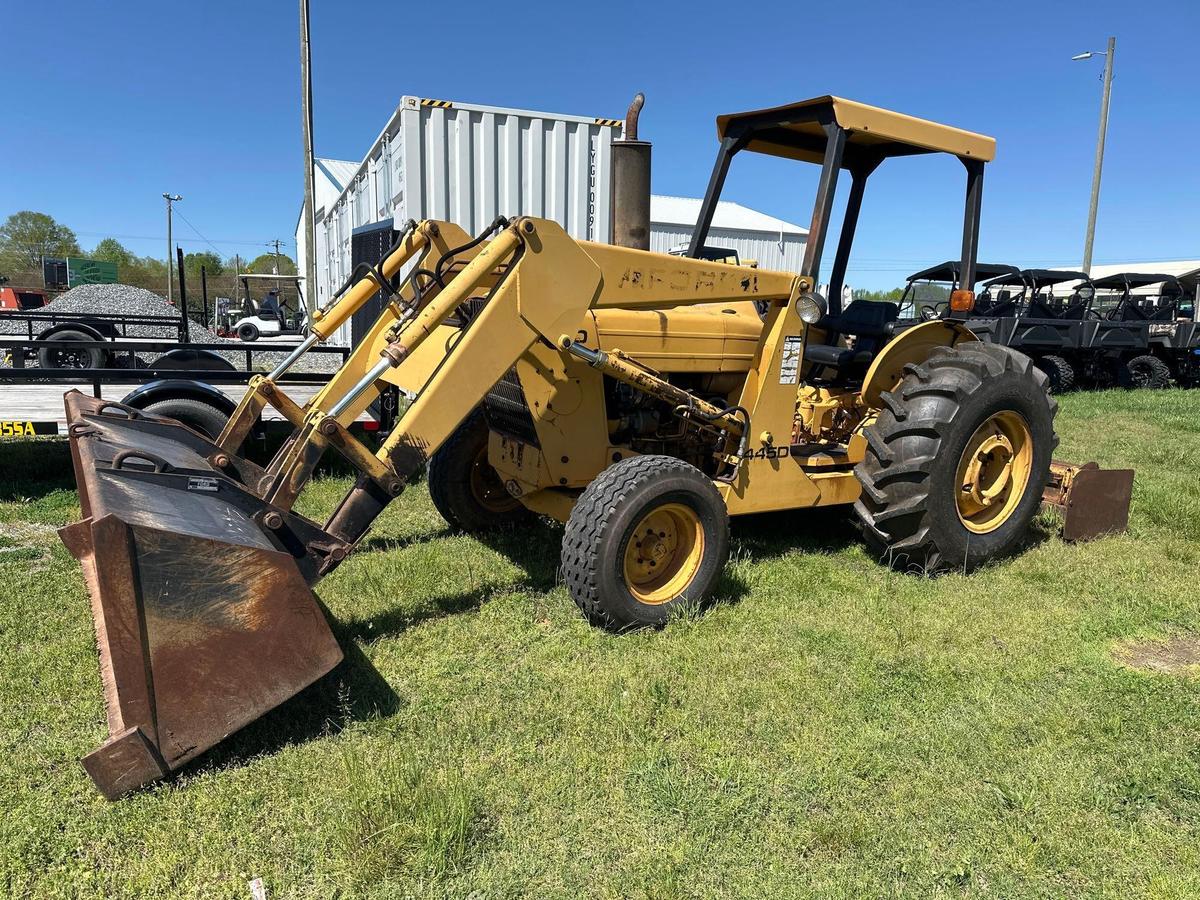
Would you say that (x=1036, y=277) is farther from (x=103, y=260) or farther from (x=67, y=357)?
(x=103, y=260)

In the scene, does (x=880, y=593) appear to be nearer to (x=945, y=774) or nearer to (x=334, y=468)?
(x=945, y=774)

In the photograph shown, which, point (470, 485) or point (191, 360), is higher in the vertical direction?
point (191, 360)

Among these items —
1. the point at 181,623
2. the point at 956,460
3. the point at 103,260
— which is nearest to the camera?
the point at 181,623

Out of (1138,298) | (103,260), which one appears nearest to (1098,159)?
(1138,298)

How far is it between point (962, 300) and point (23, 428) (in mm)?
6247

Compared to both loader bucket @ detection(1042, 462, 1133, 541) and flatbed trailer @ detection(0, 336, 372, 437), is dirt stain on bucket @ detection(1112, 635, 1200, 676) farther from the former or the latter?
flatbed trailer @ detection(0, 336, 372, 437)

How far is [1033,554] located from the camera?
498 centimetres

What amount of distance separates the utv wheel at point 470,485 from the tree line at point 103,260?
4613 centimetres

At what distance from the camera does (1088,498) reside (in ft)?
17.0

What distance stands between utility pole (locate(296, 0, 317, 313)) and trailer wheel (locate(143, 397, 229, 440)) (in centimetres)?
939

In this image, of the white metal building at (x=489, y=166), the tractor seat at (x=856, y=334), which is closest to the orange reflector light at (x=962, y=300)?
the tractor seat at (x=856, y=334)

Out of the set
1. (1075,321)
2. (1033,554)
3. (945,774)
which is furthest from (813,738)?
(1075,321)

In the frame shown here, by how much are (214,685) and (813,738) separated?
209 centimetres

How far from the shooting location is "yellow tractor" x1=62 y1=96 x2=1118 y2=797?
254cm
